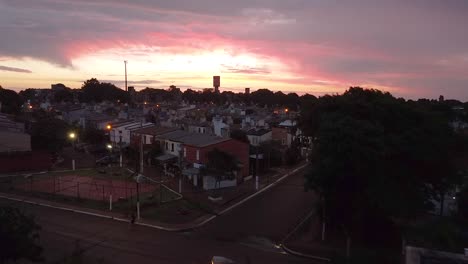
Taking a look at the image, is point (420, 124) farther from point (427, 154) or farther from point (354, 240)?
point (354, 240)

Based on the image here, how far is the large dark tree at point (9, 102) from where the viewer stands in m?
76.3

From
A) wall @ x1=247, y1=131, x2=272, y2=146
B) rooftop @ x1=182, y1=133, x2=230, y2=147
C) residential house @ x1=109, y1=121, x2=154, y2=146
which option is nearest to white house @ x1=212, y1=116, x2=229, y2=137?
wall @ x1=247, y1=131, x2=272, y2=146

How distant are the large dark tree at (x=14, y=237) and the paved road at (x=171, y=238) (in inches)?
181

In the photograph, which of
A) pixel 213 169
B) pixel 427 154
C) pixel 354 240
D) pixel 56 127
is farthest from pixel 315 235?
pixel 56 127

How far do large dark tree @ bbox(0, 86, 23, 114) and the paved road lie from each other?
55903 mm

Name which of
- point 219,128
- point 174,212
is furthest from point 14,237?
point 219,128

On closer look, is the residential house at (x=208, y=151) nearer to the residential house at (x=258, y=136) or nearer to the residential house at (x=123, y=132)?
the residential house at (x=258, y=136)

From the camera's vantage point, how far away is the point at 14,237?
448 inches

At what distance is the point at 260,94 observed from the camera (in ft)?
473

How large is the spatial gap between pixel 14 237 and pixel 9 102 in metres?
80.9

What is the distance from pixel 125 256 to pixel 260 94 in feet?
419

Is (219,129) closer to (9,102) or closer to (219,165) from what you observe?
(219,165)

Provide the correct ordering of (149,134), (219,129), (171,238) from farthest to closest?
(219,129)
(149,134)
(171,238)

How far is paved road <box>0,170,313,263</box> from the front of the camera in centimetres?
1914
